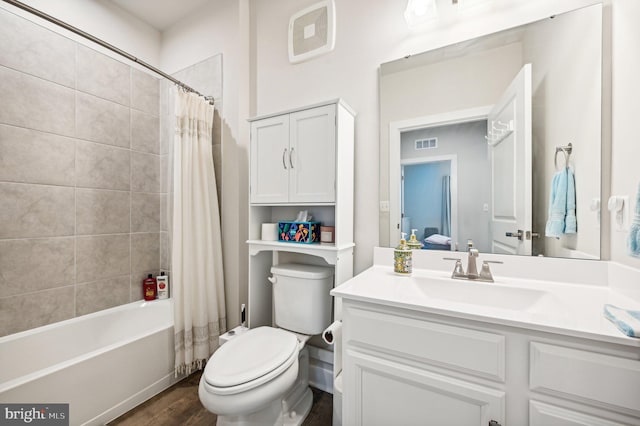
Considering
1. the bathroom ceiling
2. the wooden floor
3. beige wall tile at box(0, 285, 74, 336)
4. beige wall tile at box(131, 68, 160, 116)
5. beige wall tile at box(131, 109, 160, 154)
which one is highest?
the bathroom ceiling

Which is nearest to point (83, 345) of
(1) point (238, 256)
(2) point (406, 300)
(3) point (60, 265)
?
(3) point (60, 265)

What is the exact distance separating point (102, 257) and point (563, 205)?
2.83 metres

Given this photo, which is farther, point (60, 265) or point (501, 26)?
point (60, 265)

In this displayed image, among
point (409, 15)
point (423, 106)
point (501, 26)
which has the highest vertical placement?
point (409, 15)

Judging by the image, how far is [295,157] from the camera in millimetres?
1588

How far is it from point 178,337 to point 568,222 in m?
2.26

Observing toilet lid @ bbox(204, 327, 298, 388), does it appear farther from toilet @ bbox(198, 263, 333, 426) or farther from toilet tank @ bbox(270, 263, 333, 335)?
toilet tank @ bbox(270, 263, 333, 335)

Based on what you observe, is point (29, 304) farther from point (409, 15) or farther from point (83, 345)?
point (409, 15)

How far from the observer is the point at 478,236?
1301 mm

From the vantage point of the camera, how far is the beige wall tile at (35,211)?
1.55m

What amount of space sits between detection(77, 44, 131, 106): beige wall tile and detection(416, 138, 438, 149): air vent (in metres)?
2.27

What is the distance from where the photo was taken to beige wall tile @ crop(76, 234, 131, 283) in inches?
73.0

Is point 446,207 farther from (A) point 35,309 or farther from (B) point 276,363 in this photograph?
(A) point 35,309

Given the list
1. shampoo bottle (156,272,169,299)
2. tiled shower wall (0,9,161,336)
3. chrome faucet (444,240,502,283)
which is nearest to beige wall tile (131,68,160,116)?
tiled shower wall (0,9,161,336)
